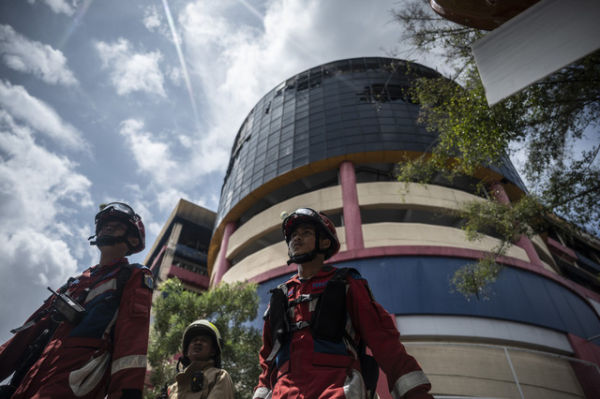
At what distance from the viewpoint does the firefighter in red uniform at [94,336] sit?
218cm

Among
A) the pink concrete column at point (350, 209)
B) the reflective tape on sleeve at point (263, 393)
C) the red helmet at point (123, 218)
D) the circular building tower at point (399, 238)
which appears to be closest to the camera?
the reflective tape on sleeve at point (263, 393)

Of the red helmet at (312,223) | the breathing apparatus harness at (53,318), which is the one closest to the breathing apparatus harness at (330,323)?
the red helmet at (312,223)

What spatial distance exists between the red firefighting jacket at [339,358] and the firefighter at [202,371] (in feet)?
4.30

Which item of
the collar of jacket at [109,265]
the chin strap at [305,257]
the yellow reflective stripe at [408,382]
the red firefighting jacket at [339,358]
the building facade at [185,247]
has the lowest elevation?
the yellow reflective stripe at [408,382]

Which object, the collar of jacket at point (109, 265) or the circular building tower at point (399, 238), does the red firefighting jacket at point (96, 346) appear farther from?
the circular building tower at point (399, 238)

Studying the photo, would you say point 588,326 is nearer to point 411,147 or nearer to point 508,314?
point 508,314

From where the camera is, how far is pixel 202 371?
146 inches

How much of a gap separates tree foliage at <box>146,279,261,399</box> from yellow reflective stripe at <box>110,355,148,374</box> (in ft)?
23.5

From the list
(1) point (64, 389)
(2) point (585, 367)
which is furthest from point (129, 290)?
(2) point (585, 367)

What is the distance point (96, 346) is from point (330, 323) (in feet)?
5.79

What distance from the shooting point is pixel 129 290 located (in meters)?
2.69

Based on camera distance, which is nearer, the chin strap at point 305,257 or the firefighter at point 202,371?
the chin strap at point 305,257

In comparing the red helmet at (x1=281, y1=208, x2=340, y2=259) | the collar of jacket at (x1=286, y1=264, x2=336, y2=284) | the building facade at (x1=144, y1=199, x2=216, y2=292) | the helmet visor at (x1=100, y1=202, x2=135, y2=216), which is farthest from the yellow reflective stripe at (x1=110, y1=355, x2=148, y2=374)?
the building facade at (x1=144, y1=199, x2=216, y2=292)

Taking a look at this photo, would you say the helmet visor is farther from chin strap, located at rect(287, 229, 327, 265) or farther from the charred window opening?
the charred window opening
